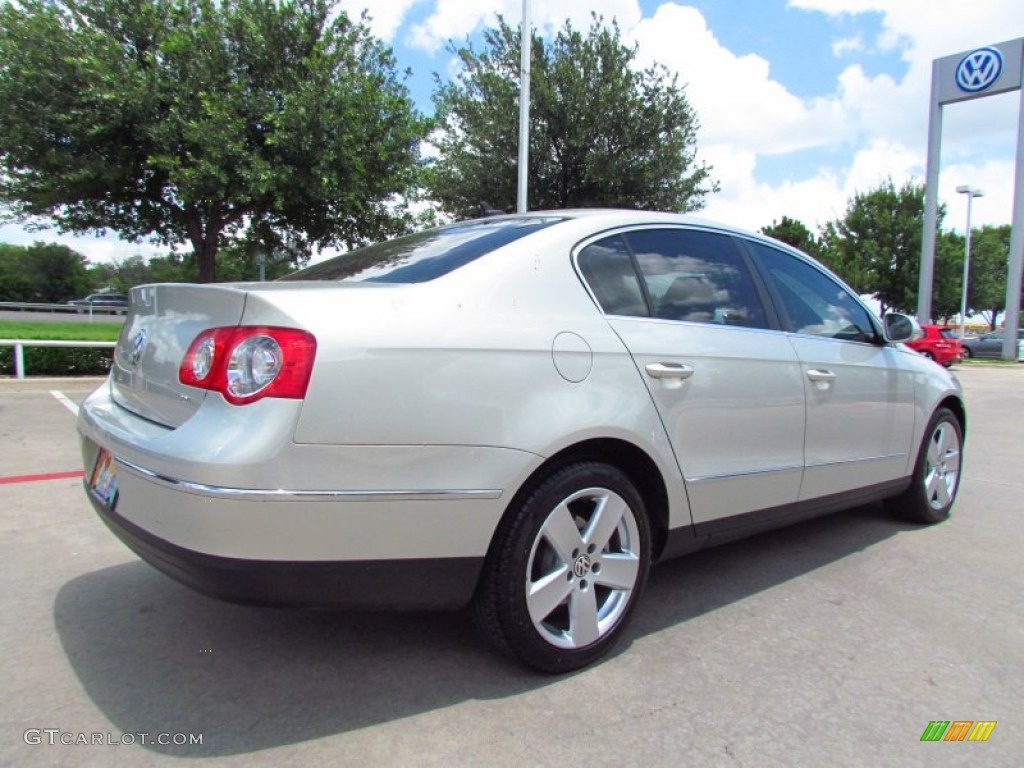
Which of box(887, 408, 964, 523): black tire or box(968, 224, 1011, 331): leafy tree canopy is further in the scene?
box(968, 224, 1011, 331): leafy tree canopy

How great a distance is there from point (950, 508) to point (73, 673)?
4.99m

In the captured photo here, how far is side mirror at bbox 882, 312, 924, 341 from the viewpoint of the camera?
4219 mm

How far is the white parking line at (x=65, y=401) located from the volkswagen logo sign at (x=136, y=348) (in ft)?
20.9

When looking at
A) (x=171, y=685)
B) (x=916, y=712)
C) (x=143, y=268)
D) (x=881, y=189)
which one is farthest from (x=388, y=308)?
(x=143, y=268)

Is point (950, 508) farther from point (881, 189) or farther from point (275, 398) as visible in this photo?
point (881, 189)

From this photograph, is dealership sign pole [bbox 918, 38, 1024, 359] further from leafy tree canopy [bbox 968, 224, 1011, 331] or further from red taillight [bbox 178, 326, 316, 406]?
red taillight [bbox 178, 326, 316, 406]

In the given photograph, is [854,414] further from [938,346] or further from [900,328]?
[938,346]

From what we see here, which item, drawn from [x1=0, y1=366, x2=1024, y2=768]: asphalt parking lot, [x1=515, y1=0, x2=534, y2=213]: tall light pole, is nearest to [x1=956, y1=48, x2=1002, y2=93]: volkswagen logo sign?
[x1=515, y1=0, x2=534, y2=213]: tall light pole

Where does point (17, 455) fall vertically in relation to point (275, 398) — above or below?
below

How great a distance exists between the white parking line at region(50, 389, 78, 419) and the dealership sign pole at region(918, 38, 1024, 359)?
27.4 metres

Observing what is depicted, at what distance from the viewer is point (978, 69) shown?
27266 millimetres

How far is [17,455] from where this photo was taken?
19.5ft

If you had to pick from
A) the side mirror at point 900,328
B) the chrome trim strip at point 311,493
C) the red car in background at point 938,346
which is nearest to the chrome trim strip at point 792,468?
the side mirror at point 900,328

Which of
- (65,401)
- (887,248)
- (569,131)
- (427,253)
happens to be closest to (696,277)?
(427,253)
